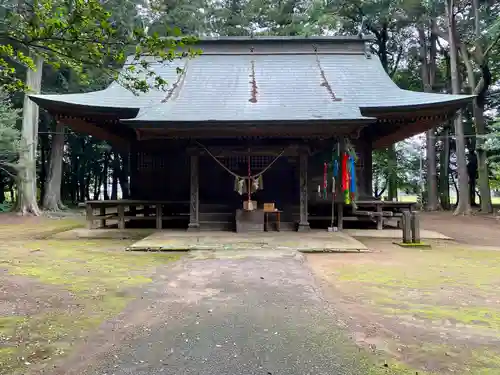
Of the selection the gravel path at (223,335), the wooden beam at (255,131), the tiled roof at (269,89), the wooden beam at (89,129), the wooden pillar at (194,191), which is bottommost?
the gravel path at (223,335)

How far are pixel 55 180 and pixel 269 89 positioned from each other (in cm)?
1358

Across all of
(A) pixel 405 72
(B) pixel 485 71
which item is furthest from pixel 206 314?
(A) pixel 405 72

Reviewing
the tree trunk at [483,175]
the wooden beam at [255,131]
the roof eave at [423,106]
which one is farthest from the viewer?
the tree trunk at [483,175]

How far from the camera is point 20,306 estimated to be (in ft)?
11.4

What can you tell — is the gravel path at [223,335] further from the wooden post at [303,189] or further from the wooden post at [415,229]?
the wooden post at [303,189]

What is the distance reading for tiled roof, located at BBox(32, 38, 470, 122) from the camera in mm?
8406

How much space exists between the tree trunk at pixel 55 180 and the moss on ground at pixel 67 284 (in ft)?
33.3

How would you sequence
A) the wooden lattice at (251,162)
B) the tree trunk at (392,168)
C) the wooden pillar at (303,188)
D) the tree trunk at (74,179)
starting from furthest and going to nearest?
the tree trunk at (74,179) < the tree trunk at (392,168) < the wooden lattice at (251,162) < the wooden pillar at (303,188)

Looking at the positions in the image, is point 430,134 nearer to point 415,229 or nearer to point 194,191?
point 415,229

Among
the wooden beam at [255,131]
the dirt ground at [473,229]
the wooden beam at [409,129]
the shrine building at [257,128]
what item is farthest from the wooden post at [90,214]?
the dirt ground at [473,229]

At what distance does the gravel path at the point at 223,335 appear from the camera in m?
2.29

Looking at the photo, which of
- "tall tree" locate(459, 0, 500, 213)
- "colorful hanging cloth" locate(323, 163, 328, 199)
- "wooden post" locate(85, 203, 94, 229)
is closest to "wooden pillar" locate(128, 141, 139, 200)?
"wooden post" locate(85, 203, 94, 229)

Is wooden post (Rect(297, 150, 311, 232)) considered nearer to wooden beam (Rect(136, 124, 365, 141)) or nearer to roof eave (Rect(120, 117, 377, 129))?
wooden beam (Rect(136, 124, 365, 141))

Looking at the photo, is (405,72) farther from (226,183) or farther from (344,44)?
(226,183)
